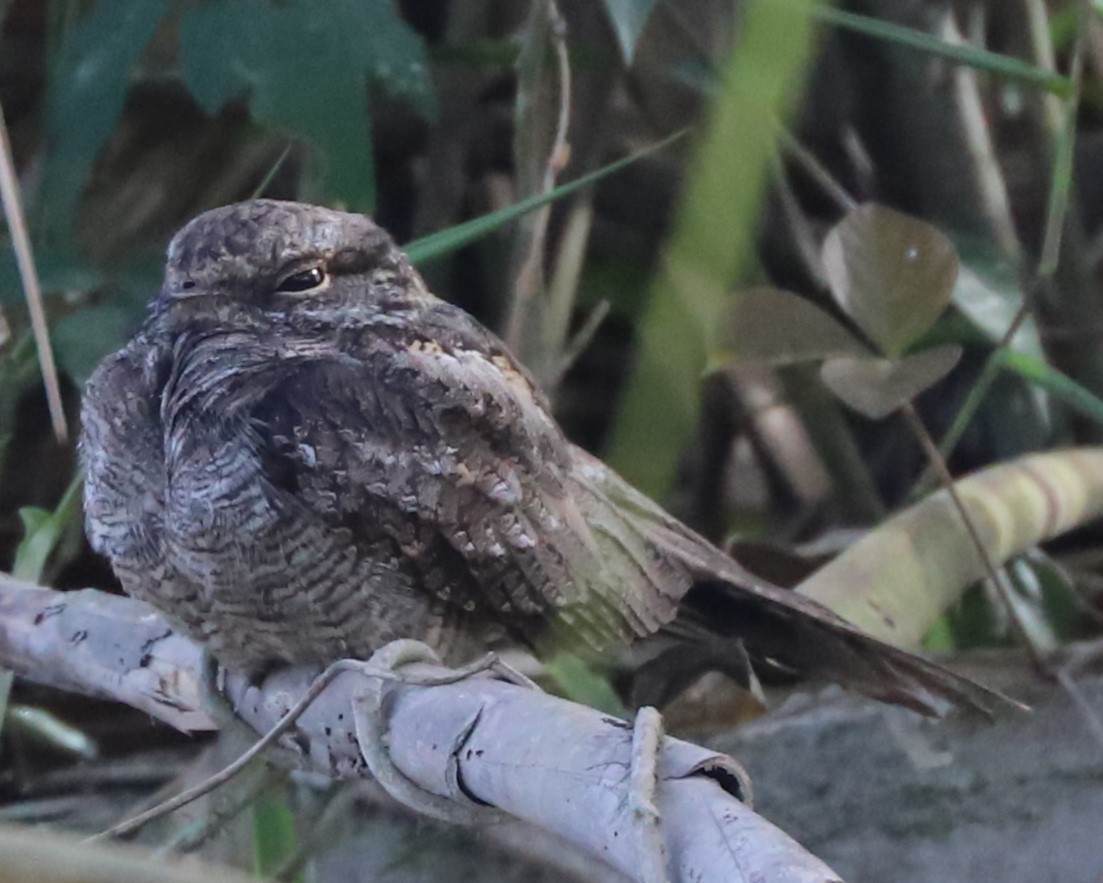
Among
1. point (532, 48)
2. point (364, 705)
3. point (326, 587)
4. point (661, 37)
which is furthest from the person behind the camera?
point (661, 37)

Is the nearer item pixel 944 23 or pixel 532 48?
pixel 532 48

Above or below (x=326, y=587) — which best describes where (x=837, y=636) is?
below

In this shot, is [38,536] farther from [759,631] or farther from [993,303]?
[993,303]

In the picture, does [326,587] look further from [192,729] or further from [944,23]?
[944,23]

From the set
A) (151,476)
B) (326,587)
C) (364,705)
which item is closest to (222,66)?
(151,476)

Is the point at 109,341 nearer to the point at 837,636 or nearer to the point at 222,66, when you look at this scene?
the point at 222,66

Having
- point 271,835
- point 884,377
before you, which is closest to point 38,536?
point 271,835

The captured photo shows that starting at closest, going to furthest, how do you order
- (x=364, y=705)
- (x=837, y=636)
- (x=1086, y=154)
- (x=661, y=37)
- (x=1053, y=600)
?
(x=364, y=705)
(x=837, y=636)
(x=1053, y=600)
(x=661, y=37)
(x=1086, y=154)

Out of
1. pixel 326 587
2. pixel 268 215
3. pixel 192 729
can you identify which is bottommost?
pixel 192 729
